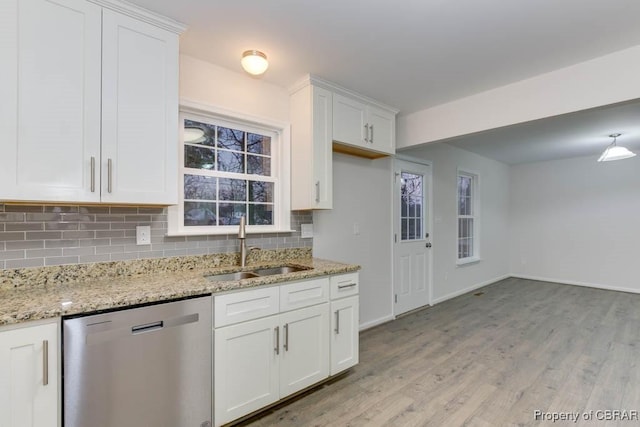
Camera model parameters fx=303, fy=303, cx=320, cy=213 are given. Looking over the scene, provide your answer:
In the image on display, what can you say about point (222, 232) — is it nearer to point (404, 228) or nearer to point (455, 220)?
point (404, 228)

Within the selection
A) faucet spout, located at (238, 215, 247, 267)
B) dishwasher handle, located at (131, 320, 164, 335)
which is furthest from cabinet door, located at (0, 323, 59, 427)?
faucet spout, located at (238, 215, 247, 267)

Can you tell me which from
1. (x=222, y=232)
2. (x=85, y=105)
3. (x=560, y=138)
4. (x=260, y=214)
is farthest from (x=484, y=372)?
(x=560, y=138)

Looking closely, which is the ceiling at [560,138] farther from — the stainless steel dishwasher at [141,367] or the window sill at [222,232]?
the stainless steel dishwasher at [141,367]

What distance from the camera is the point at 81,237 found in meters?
1.80

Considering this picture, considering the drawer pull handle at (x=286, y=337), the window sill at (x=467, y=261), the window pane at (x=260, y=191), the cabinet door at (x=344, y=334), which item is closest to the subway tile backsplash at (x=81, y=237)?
the window pane at (x=260, y=191)

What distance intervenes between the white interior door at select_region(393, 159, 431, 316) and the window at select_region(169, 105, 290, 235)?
1.75 m

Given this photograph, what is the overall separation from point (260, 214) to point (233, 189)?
1.07ft

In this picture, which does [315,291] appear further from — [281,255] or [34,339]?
[34,339]

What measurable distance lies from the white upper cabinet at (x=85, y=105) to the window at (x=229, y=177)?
44 centimetres

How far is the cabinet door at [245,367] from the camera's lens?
1.74 m

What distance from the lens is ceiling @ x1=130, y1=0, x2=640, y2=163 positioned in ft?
5.62

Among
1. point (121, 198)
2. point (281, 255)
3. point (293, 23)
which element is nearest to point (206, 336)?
point (121, 198)

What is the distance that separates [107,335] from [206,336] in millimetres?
470

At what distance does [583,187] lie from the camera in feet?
18.3
